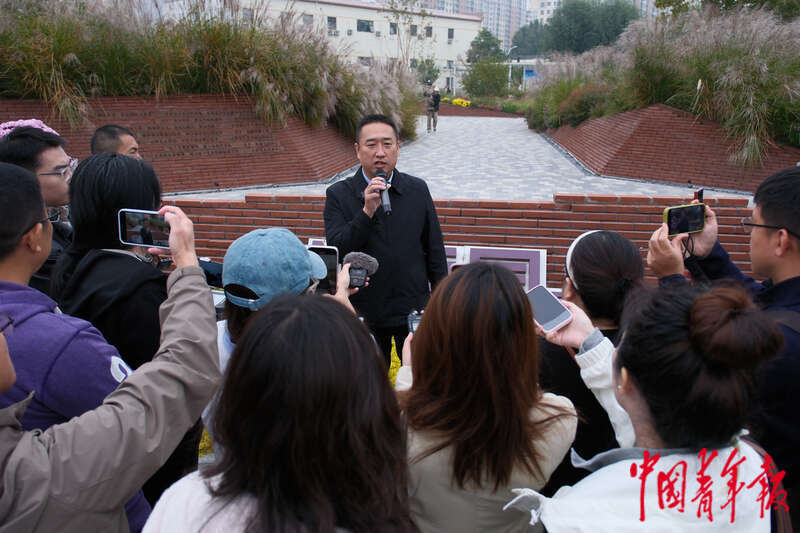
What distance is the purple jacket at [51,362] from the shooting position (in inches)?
49.5

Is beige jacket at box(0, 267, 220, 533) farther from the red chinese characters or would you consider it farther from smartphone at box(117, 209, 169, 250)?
the red chinese characters

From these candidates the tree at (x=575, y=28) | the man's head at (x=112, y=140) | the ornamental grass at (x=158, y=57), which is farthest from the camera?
the tree at (x=575, y=28)

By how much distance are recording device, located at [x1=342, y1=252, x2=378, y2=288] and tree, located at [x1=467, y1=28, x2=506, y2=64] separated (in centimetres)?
6104

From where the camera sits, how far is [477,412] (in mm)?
1336

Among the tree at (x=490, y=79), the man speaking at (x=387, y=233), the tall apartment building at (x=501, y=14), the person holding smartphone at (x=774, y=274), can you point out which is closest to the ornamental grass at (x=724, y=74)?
the person holding smartphone at (x=774, y=274)

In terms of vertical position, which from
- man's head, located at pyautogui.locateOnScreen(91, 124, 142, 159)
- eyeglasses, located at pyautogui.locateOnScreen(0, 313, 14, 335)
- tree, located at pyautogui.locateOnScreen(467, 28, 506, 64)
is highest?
tree, located at pyautogui.locateOnScreen(467, 28, 506, 64)

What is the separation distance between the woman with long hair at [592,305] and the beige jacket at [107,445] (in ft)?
3.75

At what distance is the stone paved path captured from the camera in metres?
8.86

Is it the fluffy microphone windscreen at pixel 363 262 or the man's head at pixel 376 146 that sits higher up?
the man's head at pixel 376 146

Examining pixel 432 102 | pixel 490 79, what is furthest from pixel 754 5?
pixel 490 79

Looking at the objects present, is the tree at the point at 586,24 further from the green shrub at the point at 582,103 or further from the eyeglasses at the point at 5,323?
the eyeglasses at the point at 5,323

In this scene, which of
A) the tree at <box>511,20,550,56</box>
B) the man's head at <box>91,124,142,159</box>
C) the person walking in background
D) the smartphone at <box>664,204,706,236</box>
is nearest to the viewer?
the smartphone at <box>664,204,706,236</box>

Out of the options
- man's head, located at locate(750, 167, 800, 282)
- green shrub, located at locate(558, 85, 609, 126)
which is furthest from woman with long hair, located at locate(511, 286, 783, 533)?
green shrub, located at locate(558, 85, 609, 126)

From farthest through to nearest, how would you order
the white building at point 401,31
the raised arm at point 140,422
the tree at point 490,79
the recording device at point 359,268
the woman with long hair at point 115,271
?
the white building at point 401,31
the tree at point 490,79
the recording device at point 359,268
the woman with long hair at point 115,271
the raised arm at point 140,422
